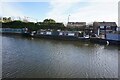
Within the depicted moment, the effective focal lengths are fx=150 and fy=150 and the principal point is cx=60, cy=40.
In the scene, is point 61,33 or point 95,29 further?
point 95,29

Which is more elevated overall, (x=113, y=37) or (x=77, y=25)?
(x=77, y=25)

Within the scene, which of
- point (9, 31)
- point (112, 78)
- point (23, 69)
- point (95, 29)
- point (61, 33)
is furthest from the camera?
point (9, 31)

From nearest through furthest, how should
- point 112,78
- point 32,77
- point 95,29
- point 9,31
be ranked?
point 32,77 → point 112,78 → point 95,29 → point 9,31

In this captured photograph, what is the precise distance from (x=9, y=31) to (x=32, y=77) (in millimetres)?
54564

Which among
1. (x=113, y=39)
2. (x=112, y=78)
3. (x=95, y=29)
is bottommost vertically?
(x=112, y=78)

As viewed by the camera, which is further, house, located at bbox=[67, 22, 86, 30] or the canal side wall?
house, located at bbox=[67, 22, 86, 30]

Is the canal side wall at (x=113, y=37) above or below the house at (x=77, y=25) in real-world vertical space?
below

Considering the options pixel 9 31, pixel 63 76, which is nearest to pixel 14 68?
pixel 63 76

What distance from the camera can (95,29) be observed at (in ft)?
170

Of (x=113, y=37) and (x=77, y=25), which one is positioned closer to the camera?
(x=113, y=37)

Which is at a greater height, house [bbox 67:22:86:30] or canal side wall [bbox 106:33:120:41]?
house [bbox 67:22:86:30]

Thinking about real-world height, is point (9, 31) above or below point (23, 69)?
above

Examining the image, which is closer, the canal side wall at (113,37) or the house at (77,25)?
the canal side wall at (113,37)

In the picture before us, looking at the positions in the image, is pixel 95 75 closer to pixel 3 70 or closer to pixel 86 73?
pixel 86 73
